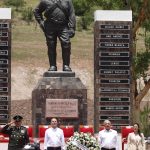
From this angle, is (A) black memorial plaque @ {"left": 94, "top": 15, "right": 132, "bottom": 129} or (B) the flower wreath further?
(A) black memorial plaque @ {"left": 94, "top": 15, "right": 132, "bottom": 129}

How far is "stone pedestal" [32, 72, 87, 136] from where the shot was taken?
19.9 meters

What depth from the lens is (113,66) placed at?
21.2 meters

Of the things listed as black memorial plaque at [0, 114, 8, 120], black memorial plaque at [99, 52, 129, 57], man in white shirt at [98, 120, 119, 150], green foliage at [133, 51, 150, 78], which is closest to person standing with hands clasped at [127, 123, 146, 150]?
man in white shirt at [98, 120, 119, 150]

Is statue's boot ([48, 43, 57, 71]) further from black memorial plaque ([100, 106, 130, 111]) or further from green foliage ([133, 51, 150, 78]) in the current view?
green foliage ([133, 51, 150, 78])

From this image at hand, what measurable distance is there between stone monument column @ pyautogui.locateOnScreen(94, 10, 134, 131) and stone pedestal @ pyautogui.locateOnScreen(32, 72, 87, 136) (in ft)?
4.08

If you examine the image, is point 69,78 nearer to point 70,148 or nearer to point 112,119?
point 112,119

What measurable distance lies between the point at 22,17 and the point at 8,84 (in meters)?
41.4

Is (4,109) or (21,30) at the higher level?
(21,30)

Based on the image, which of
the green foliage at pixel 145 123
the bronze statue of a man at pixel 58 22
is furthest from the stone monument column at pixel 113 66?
the green foliage at pixel 145 123

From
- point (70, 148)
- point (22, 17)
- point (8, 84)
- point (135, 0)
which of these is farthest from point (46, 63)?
point (70, 148)

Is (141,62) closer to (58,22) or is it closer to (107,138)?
(58,22)

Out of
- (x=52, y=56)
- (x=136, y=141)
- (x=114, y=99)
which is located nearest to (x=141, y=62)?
(x=114, y=99)

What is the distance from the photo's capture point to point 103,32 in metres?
21.2

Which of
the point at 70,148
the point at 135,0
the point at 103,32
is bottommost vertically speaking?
the point at 70,148
